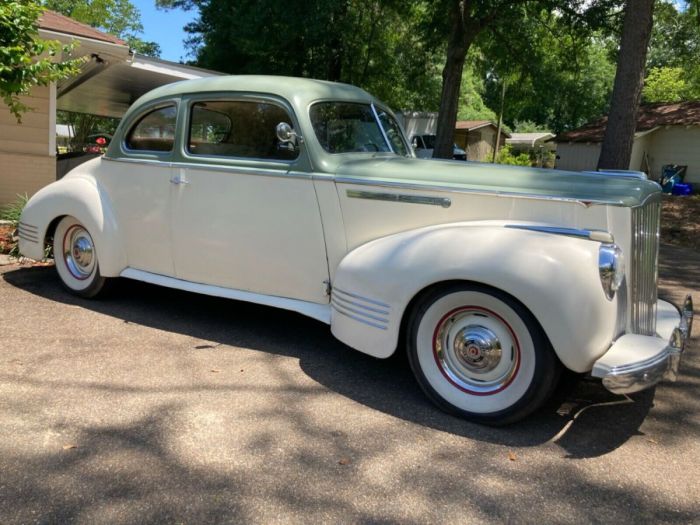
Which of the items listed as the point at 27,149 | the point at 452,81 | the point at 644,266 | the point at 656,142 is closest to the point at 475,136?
the point at 656,142

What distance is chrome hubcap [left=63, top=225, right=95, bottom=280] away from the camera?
514 centimetres

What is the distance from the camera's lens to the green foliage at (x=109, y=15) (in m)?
29.8

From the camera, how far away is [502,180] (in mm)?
3500

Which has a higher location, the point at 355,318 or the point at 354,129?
the point at 354,129

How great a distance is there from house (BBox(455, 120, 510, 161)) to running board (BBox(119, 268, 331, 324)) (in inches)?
1477

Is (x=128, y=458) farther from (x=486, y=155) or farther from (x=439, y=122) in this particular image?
(x=486, y=155)

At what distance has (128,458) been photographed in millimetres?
2801

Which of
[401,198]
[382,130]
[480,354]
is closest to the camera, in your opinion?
[480,354]

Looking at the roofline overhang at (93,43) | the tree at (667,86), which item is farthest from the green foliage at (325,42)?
the tree at (667,86)

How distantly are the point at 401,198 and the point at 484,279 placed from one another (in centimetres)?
87

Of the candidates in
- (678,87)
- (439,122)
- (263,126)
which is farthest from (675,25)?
(678,87)

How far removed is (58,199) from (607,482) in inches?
185

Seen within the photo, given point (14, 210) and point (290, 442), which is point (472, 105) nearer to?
point (14, 210)

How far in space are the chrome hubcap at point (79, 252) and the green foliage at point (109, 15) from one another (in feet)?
74.1
